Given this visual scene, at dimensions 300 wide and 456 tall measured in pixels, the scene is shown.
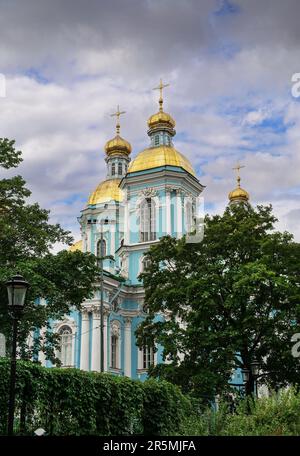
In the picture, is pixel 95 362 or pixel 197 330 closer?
pixel 197 330

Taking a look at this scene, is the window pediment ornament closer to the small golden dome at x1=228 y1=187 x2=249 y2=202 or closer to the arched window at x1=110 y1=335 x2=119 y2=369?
the arched window at x1=110 y1=335 x2=119 y2=369

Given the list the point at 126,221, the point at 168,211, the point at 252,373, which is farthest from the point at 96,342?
the point at 252,373

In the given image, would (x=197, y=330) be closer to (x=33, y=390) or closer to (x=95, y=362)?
(x=33, y=390)

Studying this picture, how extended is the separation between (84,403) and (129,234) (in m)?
35.6

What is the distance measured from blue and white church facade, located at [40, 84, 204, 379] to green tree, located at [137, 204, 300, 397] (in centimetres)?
1447

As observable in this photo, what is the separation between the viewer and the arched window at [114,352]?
1761 inches

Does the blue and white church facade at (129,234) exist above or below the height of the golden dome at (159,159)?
below

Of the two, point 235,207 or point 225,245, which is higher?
point 235,207

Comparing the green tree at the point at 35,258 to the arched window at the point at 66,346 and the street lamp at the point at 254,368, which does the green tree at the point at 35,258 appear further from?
the arched window at the point at 66,346

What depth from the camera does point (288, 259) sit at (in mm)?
25781

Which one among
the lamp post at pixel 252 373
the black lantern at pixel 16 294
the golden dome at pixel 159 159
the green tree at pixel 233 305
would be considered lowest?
the lamp post at pixel 252 373

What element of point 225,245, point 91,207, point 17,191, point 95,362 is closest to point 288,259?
point 225,245

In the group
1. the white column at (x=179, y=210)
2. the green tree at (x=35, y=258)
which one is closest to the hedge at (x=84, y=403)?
the green tree at (x=35, y=258)
